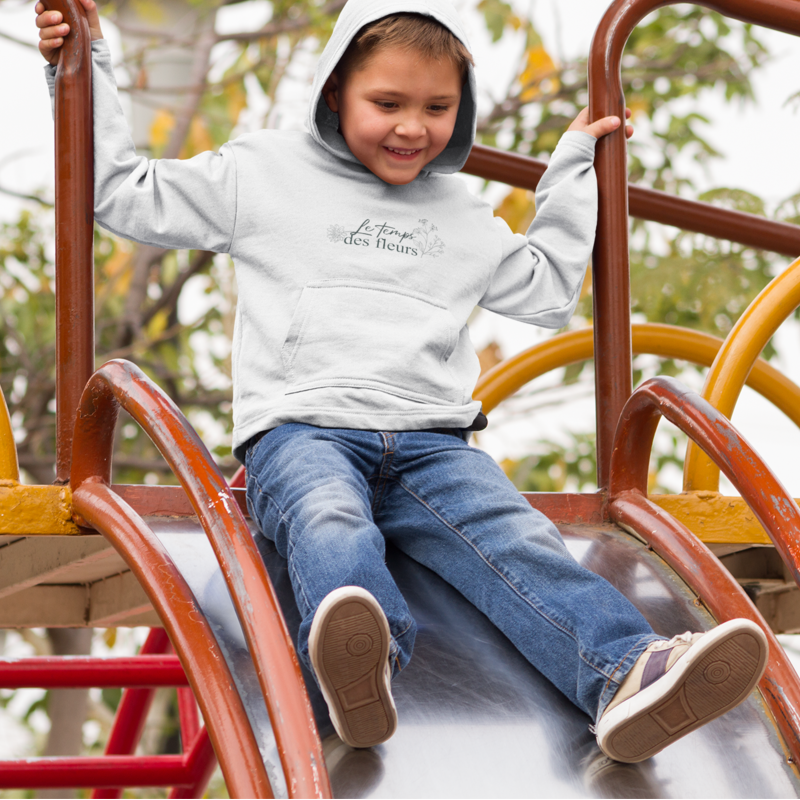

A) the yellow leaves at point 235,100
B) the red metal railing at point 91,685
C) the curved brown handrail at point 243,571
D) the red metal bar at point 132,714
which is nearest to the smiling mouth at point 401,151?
the curved brown handrail at point 243,571

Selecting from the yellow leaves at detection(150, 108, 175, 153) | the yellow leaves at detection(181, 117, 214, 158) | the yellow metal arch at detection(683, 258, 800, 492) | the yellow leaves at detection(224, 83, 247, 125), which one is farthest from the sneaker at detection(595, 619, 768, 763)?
the yellow leaves at detection(150, 108, 175, 153)

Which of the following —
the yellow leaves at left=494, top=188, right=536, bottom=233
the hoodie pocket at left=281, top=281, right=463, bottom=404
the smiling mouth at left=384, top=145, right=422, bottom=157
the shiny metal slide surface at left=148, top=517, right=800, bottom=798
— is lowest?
the yellow leaves at left=494, top=188, right=536, bottom=233

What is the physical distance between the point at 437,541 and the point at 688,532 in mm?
370

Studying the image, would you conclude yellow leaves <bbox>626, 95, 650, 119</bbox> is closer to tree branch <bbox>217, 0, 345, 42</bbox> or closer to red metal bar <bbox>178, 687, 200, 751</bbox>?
tree branch <bbox>217, 0, 345, 42</bbox>

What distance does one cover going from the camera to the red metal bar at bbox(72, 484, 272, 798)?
3.29ft

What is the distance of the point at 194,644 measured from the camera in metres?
1.11

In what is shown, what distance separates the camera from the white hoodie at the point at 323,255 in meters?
1.47

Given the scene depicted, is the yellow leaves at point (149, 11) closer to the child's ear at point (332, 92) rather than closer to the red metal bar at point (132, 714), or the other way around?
the red metal bar at point (132, 714)

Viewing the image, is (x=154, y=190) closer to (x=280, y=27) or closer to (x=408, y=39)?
(x=408, y=39)

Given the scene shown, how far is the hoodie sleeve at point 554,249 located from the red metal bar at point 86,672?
1084 mm

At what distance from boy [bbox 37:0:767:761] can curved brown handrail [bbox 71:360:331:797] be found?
0.14m

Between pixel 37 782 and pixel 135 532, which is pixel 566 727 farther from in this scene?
pixel 37 782

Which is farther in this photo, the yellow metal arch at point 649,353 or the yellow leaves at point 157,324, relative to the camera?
the yellow leaves at point 157,324

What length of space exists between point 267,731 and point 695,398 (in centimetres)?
69
